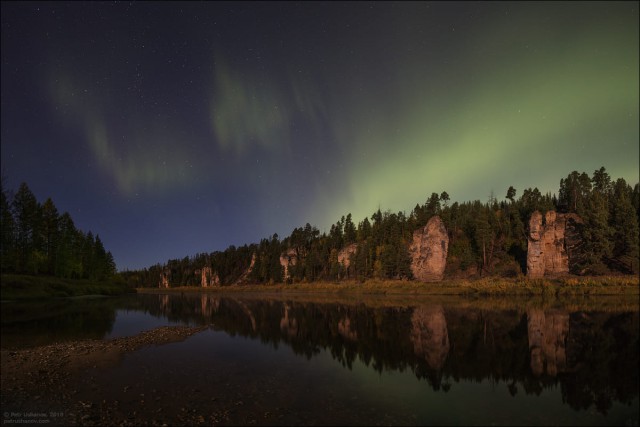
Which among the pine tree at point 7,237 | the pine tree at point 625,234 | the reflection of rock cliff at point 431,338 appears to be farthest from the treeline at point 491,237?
the pine tree at point 7,237

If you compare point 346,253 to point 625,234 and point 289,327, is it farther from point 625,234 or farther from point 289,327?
point 289,327

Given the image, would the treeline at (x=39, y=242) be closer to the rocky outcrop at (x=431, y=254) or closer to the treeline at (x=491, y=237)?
the treeline at (x=491, y=237)

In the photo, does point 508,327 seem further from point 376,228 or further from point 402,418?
point 376,228

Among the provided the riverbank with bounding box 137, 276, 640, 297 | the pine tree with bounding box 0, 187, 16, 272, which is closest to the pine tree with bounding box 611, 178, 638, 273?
the riverbank with bounding box 137, 276, 640, 297

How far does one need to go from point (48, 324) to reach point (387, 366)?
133ft

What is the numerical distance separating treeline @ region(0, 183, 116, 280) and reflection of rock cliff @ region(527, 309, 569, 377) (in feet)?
319

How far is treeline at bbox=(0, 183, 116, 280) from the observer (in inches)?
2992

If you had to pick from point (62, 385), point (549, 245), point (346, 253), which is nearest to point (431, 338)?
point (62, 385)

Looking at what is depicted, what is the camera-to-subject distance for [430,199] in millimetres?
147500

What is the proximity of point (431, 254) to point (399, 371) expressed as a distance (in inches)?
4007

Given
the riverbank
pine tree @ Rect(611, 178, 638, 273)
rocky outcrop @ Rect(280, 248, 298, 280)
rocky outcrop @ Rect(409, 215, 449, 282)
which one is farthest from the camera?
rocky outcrop @ Rect(280, 248, 298, 280)

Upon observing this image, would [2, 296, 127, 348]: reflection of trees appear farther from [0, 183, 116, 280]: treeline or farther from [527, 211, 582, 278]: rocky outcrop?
[527, 211, 582, 278]: rocky outcrop

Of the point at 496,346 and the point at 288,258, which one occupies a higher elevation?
the point at 288,258

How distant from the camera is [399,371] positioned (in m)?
19.4
